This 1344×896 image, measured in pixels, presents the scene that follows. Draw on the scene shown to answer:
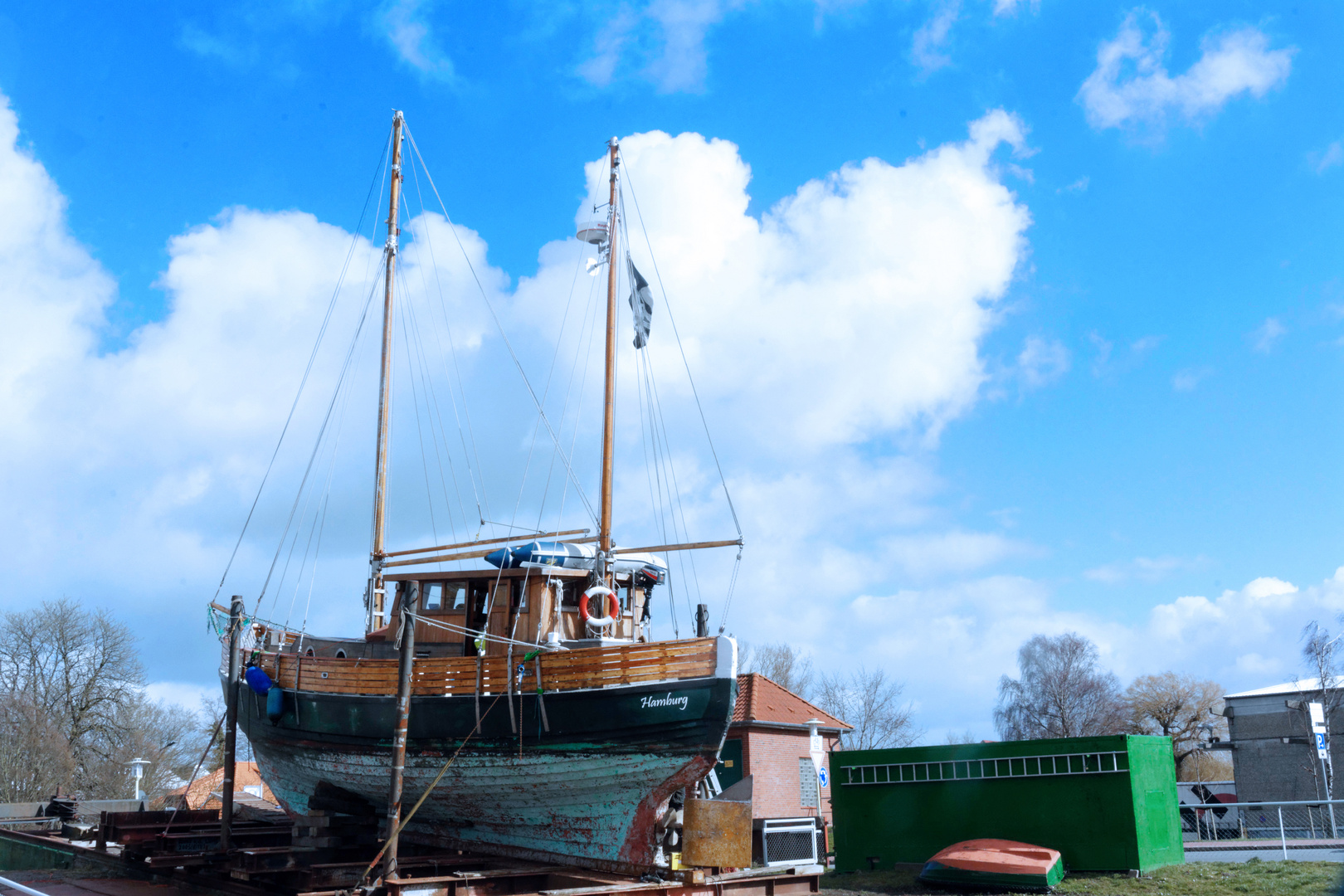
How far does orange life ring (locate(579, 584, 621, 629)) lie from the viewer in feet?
49.7

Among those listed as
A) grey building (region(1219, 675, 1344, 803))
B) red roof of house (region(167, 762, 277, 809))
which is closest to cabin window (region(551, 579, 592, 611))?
red roof of house (region(167, 762, 277, 809))

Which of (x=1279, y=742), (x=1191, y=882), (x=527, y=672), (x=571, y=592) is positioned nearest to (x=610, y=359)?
(x=571, y=592)

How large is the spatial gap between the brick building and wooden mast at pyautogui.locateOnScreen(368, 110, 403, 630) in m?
10.5

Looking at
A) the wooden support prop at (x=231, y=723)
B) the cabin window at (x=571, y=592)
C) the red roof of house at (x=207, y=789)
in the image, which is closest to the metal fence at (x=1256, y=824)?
the cabin window at (x=571, y=592)

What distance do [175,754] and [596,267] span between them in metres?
39.7

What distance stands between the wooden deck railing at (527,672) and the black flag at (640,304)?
739 cm

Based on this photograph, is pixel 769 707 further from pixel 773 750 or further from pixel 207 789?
pixel 207 789

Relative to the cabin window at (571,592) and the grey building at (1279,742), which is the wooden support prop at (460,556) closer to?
the cabin window at (571,592)

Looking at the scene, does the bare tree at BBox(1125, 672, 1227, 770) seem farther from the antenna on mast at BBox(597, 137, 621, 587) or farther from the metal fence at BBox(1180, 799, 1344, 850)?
the antenna on mast at BBox(597, 137, 621, 587)

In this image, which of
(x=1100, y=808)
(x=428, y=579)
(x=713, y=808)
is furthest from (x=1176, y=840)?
(x=428, y=579)

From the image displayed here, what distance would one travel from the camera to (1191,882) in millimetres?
12703

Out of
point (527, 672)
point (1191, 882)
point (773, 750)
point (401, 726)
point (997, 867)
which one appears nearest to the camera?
point (401, 726)

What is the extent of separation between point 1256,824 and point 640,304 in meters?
25.0

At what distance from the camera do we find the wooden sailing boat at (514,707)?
12.9 m
